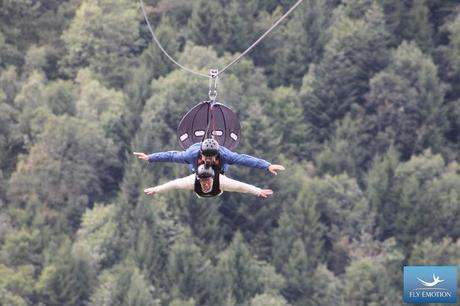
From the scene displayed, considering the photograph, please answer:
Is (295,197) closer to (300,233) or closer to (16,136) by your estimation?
(300,233)

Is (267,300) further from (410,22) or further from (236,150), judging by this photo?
(410,22)

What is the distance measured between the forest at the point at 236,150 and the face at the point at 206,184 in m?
57.7

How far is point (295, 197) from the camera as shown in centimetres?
10212

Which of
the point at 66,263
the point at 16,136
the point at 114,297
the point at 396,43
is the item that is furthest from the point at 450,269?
the point at 396,43

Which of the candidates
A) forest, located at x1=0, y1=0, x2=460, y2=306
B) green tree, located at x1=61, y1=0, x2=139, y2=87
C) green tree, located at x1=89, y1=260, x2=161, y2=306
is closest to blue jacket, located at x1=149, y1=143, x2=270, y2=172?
green tree, located at x1=89, y1=260, x2=161, y2=306

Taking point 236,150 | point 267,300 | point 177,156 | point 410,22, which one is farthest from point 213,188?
point 410,22

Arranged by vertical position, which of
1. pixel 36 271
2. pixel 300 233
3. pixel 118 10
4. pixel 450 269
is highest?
pixel 118 10

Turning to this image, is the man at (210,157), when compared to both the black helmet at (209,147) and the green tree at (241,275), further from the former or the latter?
the green tree at (241,275)

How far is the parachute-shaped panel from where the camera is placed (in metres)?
28.9

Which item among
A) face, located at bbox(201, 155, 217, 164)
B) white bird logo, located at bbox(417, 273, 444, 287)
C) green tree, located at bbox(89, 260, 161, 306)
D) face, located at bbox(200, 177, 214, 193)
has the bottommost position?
face, located at bbox(200, 177, 214, 193)

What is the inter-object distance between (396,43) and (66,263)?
34500 mm

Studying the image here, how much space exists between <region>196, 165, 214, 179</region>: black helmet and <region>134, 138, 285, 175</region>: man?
9 centimetres

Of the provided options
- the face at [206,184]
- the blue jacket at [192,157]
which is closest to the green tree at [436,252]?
the blue jacket at [192,157]

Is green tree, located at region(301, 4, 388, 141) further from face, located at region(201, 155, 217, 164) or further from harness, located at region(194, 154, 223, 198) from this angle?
face, located at region(201, 155, 217, 164)
